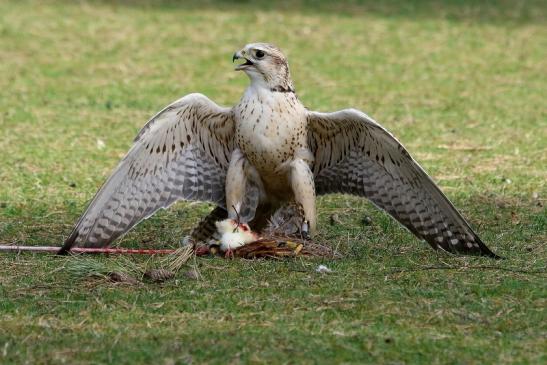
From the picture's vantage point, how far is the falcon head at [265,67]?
7.10 meters

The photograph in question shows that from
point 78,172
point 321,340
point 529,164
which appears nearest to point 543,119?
point 529,164

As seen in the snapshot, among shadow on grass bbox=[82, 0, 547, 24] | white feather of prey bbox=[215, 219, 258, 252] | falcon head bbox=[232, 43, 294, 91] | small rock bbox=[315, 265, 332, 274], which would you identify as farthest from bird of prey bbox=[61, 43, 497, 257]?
shadow on grass bbox=[82, 0, 547, 24]

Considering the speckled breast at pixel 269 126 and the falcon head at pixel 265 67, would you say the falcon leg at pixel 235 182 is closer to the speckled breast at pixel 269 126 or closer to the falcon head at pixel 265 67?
the speckled breast at pixel 269 126

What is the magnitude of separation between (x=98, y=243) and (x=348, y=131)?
1.59 m

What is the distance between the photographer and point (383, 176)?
7.32 m

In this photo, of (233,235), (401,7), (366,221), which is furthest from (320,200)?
(401,7)

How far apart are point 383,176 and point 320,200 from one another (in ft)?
4.45

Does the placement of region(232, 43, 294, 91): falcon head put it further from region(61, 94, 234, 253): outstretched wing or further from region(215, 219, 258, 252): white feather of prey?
region(215, 219, 258, 252): white feather of prey

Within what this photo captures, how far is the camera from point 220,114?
728 centimetres

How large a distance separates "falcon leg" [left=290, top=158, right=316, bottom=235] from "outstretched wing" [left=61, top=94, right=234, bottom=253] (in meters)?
0.44

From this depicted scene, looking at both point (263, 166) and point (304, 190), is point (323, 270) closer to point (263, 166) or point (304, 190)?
point (304, 190)

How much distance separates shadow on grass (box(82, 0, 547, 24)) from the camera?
15.6 metres

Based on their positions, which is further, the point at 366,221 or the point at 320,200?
the point at 320,200

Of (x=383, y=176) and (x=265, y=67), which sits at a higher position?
(x=265, y=67)
